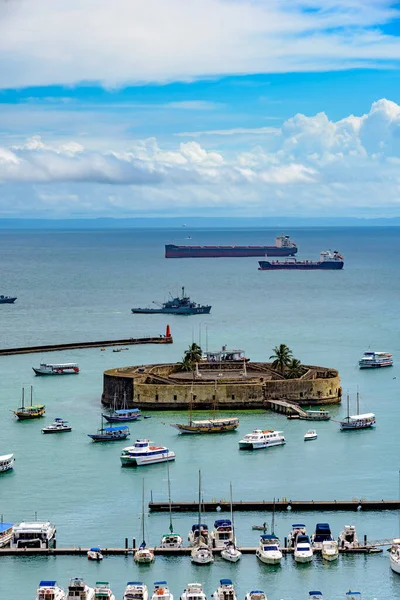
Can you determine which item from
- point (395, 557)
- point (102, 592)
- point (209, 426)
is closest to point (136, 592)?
point (102, 592)

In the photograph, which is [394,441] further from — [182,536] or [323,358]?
[323,358]

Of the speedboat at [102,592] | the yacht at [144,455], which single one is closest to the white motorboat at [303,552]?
the speedboat at [102,592]

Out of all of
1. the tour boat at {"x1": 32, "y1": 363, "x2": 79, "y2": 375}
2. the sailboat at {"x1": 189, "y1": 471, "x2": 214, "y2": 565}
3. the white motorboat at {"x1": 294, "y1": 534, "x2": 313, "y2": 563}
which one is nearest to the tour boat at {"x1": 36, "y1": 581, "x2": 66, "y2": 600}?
the sailboat at {"x1": 189, "y1": 471, "x2": 214, "y2": 565}

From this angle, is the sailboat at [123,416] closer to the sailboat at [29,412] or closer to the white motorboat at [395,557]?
the sailboat at [29,412]

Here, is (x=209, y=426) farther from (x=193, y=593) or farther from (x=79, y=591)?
(x=79, y=591)

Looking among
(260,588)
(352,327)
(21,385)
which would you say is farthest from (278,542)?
(352,327)
